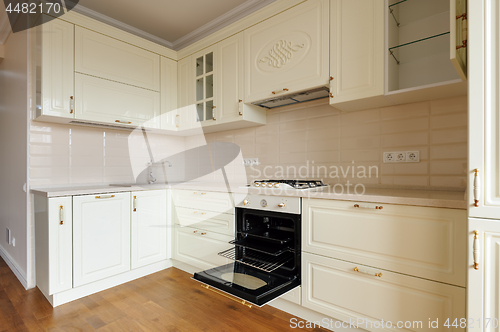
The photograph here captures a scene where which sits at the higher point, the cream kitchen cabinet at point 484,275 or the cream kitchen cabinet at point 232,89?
the cream kitchen cabinet at point 232,89

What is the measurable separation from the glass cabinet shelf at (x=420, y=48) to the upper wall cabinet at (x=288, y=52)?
471 mm

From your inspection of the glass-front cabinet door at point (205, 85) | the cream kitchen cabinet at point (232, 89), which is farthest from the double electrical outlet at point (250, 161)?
the glass-front cabinet door at point (205, 85)

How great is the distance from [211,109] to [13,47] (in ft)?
7.21

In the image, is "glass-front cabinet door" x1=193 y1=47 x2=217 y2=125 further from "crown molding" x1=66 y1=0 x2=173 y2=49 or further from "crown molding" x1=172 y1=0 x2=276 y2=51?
"crown molding" x1=66 y1=0 x2=173 y2=49

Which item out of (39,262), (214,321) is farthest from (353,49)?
(39,262)

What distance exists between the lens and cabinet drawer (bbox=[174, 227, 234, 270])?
2.39 m

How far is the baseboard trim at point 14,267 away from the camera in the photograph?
2.47m

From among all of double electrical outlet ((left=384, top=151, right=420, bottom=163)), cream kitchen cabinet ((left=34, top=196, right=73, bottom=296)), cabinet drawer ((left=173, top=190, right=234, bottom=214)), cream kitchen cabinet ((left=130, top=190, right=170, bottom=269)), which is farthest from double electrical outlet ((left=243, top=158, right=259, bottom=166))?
cream kitchen cabinet ((left=34, top=196, right=73, bottom=296))

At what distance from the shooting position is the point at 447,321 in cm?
132

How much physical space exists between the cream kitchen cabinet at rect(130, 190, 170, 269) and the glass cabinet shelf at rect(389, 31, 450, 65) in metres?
2.33

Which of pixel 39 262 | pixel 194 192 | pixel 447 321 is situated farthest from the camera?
pixel 194 192

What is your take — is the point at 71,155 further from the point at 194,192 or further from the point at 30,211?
the point at 194,192

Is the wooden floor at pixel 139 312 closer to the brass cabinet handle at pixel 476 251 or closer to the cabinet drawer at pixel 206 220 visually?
the cabinet drawer at pixel 206 220

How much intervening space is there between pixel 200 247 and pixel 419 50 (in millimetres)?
2302
